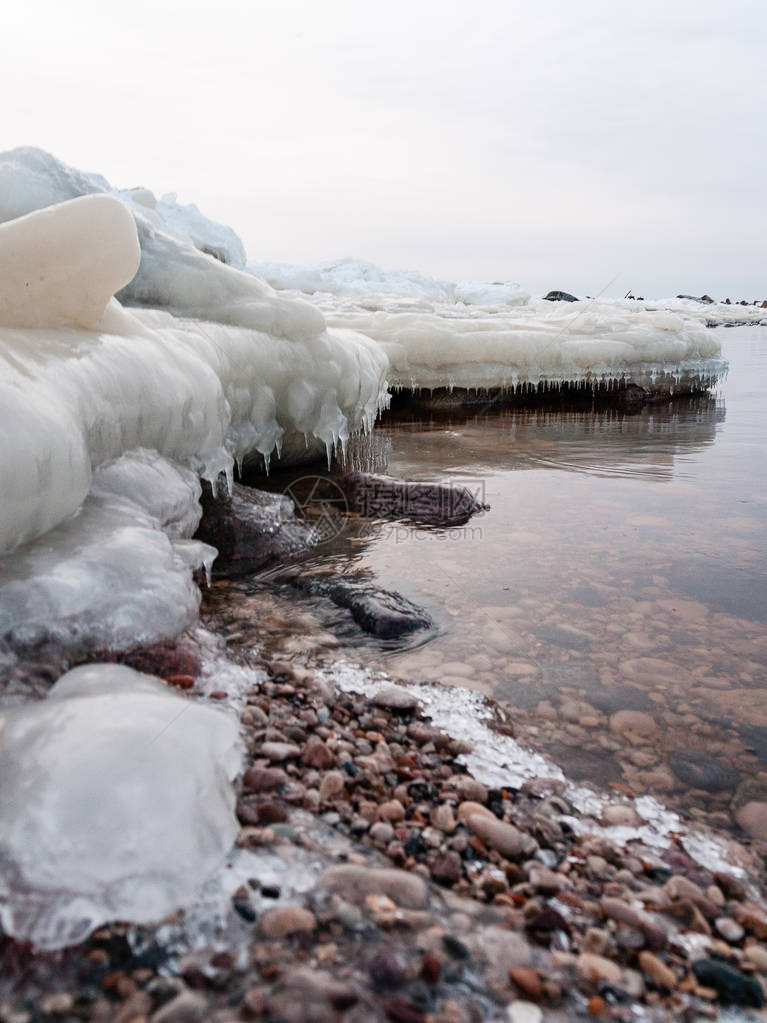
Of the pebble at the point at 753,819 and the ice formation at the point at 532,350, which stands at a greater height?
the ice formation at the point at 532,350

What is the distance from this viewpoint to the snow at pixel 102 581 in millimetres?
1634

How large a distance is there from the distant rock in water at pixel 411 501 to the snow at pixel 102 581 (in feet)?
5.65

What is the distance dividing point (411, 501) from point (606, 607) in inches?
64.0

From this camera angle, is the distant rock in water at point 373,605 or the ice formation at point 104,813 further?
the distant rock in water at point 373,605

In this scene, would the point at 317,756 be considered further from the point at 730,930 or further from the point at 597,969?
the point at 730,930

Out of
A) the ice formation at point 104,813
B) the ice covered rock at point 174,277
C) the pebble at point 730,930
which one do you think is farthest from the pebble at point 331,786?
the ice covered rock at point 174,277

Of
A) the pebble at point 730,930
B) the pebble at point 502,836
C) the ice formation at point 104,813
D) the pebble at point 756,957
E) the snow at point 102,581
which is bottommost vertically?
the pebble at point 730,930

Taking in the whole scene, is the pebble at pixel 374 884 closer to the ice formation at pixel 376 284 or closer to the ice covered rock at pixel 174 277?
the ice covered rock at pixel 174 277

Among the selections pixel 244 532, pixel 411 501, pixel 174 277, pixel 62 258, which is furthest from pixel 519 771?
pixel 174 277

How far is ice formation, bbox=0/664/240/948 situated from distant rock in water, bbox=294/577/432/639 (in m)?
1.09

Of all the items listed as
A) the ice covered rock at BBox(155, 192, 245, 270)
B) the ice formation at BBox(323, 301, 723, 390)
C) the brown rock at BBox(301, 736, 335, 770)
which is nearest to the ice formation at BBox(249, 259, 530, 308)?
the ice covered rock at BBox(155, 192, 245, 270)

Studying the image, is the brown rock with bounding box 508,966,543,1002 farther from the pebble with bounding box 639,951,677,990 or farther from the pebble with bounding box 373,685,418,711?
the pebble with bounding box 373,685,418,711

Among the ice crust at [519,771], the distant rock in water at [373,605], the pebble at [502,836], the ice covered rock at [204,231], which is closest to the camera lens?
the pebble at [502,836]

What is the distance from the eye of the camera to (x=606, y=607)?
2.65m
